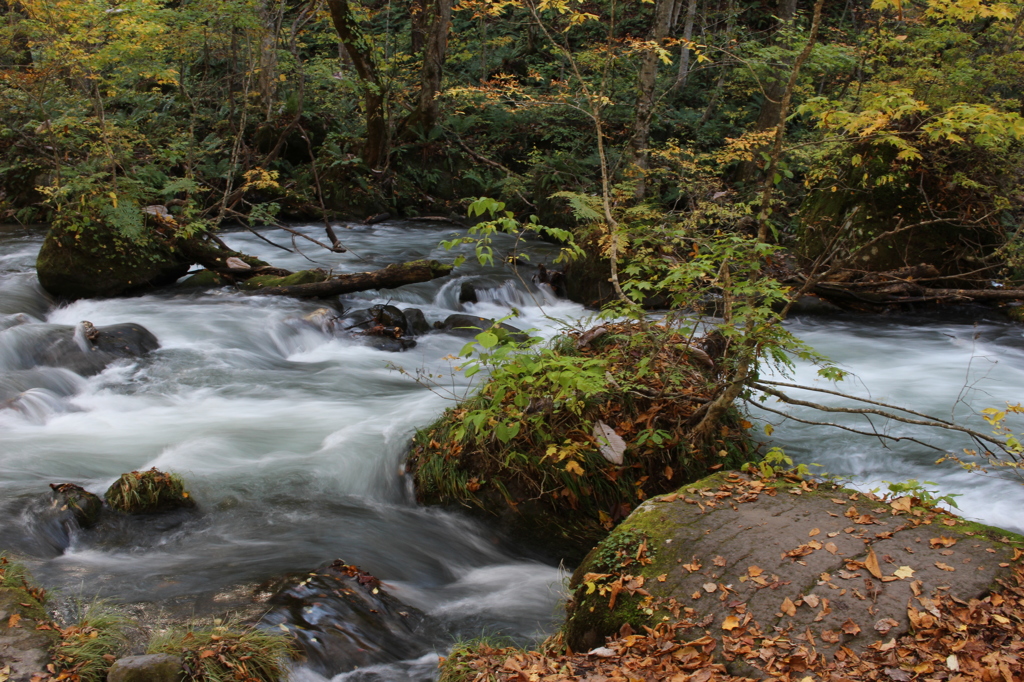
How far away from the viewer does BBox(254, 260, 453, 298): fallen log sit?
927 cm

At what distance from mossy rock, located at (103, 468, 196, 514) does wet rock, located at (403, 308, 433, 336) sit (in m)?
4.68

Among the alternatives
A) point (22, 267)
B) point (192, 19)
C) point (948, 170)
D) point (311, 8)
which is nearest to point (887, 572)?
point (948, 170)

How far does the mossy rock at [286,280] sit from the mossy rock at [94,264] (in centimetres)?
127

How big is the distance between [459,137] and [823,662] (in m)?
16.8

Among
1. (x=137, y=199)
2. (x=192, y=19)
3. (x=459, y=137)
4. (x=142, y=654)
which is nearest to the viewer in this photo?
(x=142, y=654)

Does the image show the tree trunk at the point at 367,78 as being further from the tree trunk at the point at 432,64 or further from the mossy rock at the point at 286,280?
the mossy rock at the point at 286,280

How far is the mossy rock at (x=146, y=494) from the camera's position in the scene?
16.3ft

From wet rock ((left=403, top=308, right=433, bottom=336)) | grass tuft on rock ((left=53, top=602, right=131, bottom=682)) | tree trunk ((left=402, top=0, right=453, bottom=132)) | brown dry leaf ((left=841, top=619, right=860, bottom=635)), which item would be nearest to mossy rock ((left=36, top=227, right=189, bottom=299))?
wet rock ((left=403, top=308, right=433, bottom=336))

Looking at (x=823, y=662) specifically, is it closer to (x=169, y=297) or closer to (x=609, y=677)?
(x=609, y=677)

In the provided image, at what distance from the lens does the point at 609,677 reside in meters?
2.95

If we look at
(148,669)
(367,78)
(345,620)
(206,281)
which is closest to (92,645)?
(148,669)

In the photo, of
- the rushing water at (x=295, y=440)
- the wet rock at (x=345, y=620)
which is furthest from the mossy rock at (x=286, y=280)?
the wet rock at (x=345, y=620)

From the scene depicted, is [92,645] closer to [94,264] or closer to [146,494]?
[146,494]

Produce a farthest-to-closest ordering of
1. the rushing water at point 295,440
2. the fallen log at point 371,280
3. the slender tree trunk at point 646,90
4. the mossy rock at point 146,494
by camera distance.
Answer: the slender tree trunk at point 646,90 < the fallen log at point 371,280 < the mossy rock at point 146,494 < the rushing water at point 295,440
